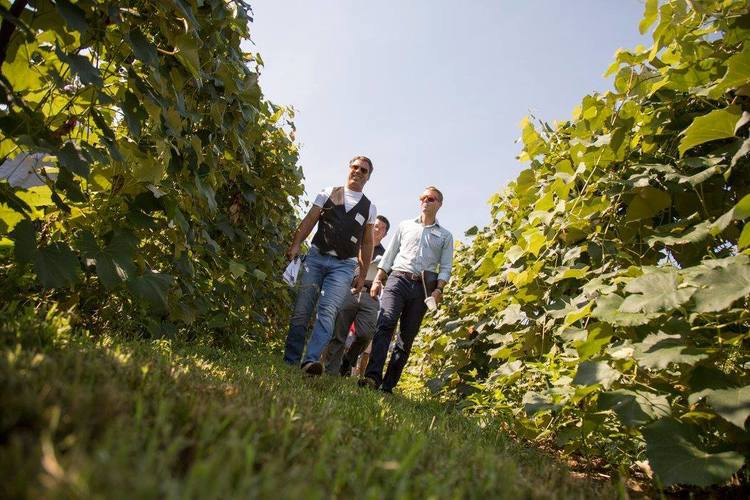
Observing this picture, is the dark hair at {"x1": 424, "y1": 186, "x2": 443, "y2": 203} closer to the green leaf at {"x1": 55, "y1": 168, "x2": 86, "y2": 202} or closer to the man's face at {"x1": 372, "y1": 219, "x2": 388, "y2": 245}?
the man's face at {"x1": 372, "y1": 219, "x2": 388, "y2": 245}

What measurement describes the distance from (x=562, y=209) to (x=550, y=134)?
116 cm

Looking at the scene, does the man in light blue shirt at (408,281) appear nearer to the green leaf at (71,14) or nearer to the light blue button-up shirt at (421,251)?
the light blue button-up shirt at (421,251)

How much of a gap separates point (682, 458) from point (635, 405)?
0.23 meters

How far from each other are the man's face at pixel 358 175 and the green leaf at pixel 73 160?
9.92 feet

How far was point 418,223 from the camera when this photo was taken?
4957 millimetres

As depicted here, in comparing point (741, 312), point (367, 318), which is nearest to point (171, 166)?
point (741, 312)

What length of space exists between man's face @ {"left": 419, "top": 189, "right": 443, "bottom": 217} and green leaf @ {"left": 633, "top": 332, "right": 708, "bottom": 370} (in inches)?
126

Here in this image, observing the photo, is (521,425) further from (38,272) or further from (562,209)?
(38,272)

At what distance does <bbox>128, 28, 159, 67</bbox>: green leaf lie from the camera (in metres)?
2.05

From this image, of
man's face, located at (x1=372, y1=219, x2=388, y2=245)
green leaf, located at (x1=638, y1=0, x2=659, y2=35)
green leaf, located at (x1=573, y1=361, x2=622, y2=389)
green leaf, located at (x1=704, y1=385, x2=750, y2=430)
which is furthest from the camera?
man's face, located at (x1=372, y1=219, x2=388, y2=245)

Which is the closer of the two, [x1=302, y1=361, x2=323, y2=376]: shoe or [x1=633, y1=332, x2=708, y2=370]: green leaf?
[x1=633, y1=332, x2=708, y2=370]: green leaf

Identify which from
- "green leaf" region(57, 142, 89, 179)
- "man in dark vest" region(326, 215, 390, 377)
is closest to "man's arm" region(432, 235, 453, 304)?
"man in dark vest" region(326, 215, 390, 377)

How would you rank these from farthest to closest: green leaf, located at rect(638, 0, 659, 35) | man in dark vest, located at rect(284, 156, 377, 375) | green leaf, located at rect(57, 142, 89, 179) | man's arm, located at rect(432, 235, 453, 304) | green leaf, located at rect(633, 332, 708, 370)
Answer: man's arm, located at rect(432, 235, 453, 304)
man in dark vest, located at rect(284, 156, 377, 375)
green leaf, located at rect(638, 0, 659, 35)
green leaf, located at rect(57, 142, 89, 179)
green leaf, located at rect(633, 332, 708, 370)

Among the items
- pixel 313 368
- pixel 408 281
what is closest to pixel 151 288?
pixel 313 368
